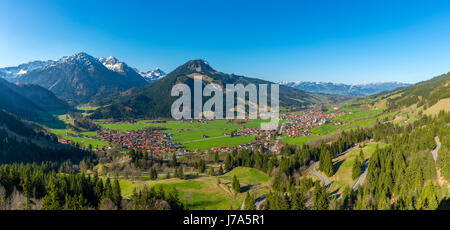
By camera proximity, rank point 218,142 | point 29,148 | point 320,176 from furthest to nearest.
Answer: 1. point 218,142
2. point 29,148
3. point 320,176

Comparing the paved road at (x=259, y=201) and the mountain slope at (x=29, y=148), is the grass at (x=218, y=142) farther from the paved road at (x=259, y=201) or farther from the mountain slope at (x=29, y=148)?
the paved road at (x=259, y=201)

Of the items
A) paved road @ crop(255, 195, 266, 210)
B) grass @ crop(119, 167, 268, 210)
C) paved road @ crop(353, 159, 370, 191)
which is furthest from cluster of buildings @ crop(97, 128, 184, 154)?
paved road @ crop(353, 159, 370, 191)

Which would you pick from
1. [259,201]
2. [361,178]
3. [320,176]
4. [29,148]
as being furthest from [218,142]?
[29,148]

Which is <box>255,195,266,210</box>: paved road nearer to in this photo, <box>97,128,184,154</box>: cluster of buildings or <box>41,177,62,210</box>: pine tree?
<box>41,177,62,210</box>: pine tree

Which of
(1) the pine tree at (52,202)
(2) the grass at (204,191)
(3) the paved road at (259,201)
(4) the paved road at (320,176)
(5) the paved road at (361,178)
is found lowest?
(3) the paved road at (259,201)

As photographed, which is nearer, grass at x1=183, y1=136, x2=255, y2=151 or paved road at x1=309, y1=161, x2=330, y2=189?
paved road at x1=309, y1=161, x2=330, y2=189

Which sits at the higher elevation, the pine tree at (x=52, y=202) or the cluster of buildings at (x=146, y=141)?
the pine tree at (x=52, y=202)

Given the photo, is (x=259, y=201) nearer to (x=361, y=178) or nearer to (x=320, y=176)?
(x=320, y=176)

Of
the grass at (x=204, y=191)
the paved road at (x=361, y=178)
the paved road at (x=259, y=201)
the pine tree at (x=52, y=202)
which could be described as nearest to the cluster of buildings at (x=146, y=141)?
the grass at (x=204, y=191)

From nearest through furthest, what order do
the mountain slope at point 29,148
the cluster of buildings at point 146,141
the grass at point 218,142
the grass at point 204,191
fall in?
the grass at point 204,191 → the mountain slope at point 29,148 → the cluster of buildings at point 146,141 → the grass at point 218,142

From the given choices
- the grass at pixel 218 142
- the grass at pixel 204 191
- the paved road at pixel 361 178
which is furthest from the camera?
the grass at pixel 218 142
